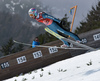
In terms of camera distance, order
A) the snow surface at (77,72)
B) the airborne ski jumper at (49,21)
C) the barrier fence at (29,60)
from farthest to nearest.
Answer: the barrier fence at (29,60), the airborne ski jumper at (49,21), the snow surface at (77,72)

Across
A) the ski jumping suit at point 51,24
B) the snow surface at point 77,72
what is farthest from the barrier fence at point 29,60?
the snow surface at point 77,72

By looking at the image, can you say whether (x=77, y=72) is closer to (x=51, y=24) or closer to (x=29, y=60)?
(x=51, y=24)

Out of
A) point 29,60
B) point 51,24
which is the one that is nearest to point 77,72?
point 51,24

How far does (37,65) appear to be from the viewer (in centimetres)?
925

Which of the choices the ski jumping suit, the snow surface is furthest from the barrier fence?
the snow surface

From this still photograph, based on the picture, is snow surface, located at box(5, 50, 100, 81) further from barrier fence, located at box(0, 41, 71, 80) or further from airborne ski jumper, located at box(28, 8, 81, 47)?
barrier fence, located at box(0, 41, 71, 80)

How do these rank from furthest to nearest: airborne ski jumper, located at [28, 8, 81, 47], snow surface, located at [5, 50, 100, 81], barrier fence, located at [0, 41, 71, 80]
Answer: barrier fence, located at [0, 41, 71, 80]
airborne ski jumper, located at [28, 8, 81, 47]
snow surface, located at [5, 50, 100, 81]

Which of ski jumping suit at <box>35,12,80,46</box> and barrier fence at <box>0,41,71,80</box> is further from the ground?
ski jumping suit at <box>35,12,80,46</box>

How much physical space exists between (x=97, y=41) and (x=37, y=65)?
344 cm

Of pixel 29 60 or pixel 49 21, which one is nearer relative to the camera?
pixel 49 21

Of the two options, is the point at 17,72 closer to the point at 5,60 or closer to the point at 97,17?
the point at 5,60

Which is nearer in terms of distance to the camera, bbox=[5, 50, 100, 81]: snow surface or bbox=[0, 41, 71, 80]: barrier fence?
bbox=[5, 50, 100, 81]: snow surface

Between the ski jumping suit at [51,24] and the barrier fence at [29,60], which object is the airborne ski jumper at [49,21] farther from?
the barrier fence at [29,60]

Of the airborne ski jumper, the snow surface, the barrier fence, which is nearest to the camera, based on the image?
the snow surface
